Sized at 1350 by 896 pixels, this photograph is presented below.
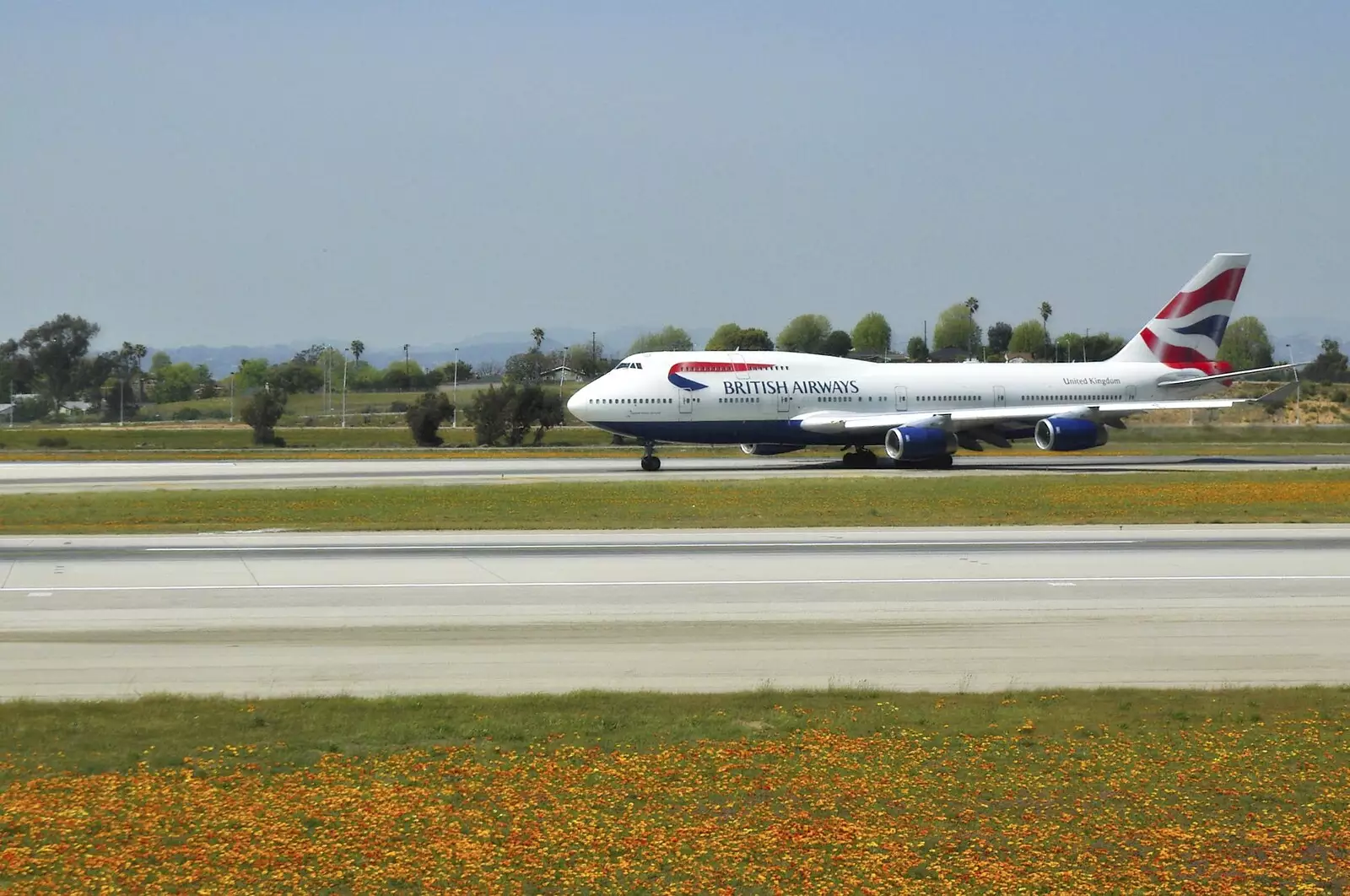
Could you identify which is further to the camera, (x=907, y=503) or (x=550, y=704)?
(x=907, y=503)

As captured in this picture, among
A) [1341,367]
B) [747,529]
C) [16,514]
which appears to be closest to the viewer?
[747,529]

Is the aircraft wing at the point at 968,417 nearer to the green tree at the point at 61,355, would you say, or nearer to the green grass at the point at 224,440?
the green grass at the point at 224,440

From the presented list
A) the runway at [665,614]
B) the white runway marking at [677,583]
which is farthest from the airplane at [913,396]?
the white runway marking at [677,583]

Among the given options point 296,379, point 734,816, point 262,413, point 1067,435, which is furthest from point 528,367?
point 734,816

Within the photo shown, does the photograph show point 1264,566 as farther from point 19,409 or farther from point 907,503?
point 19,409

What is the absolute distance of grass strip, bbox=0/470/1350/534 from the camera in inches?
1293

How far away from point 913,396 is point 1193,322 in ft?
47.2

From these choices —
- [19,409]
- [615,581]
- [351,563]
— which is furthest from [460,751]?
[19,409]

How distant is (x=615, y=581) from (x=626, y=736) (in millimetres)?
10093

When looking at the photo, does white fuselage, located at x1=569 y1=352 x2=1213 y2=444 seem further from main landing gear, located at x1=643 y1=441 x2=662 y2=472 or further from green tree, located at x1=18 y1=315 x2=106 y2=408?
green tree, located at x1=18 y1=315 x2=106 y2=408

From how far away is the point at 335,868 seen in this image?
863 cm

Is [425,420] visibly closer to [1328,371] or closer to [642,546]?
[642,546]

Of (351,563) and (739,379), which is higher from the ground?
(739,379)

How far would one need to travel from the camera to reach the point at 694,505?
120 feet
